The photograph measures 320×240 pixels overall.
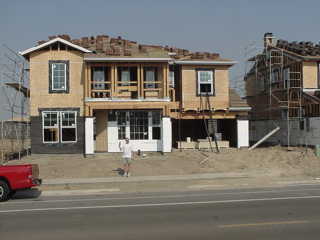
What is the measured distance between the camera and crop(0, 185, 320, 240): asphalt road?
350 inches

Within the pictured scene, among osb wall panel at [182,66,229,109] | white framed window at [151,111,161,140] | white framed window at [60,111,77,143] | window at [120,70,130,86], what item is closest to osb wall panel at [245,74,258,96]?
osb wall panel at [182,66,229,109]

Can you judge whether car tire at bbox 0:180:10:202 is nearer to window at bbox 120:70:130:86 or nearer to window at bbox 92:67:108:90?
window at bbox 92:67:108:90

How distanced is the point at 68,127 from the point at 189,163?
25.3ft

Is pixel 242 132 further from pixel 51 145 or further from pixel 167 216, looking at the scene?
pixel 167 216

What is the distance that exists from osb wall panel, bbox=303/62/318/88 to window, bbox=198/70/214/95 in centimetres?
683

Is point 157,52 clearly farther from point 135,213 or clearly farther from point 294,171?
point 135,213

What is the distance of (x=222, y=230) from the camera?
30.0 ft

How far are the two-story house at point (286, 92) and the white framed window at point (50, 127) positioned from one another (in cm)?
1461

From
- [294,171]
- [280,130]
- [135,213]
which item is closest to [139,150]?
[294,171]

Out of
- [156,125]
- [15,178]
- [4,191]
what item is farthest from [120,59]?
[4,191]

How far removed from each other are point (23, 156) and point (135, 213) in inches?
645

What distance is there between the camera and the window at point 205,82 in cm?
2844

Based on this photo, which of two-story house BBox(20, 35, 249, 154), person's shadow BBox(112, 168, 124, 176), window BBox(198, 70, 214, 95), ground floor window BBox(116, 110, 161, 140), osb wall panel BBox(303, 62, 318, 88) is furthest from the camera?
osb wall panel BBox(303, 62, 318, 88)

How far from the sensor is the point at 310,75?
1204 inches
